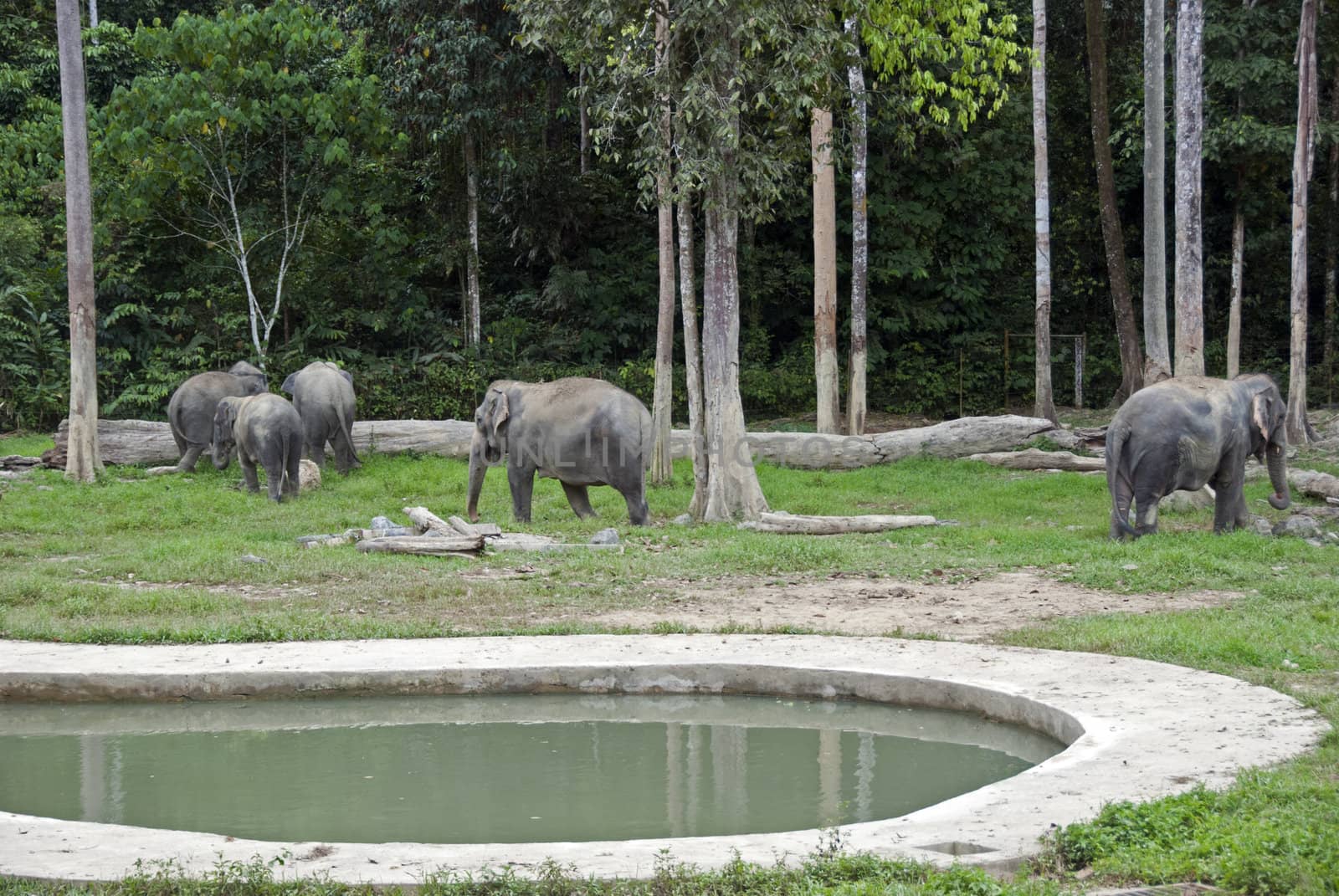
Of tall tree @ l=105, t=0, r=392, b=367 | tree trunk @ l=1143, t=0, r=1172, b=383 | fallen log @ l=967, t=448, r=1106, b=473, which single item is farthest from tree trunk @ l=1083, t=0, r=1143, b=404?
tall tree @ l=105, t=0, r=392, b=367

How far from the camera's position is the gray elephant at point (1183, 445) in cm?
1341

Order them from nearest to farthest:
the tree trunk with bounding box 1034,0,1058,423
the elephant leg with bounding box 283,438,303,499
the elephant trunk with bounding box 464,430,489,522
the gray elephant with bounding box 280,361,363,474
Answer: the elephant trunk with bounding box 464,430,489,522 → the elephant leg with bounding box 283,438,303,499 → the gray elephant with bounding box 280,361,363,474 → the tree trunk with bounding box 1034,0,1058,423

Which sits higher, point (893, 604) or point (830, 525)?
point (830, 525)

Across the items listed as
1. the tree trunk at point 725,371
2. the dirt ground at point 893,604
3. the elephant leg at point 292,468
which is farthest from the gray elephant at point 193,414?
the dirt ground at point 893,604

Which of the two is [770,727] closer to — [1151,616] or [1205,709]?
[1205,709]

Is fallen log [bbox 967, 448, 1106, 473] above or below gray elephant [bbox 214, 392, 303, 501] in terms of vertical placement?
below

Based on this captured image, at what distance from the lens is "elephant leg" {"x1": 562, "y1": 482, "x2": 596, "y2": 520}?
16062 millimetres

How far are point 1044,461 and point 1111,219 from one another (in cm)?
672

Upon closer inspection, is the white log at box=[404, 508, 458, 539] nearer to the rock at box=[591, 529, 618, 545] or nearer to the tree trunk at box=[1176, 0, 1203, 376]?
the rock at box=[591, 529, 618, 545]

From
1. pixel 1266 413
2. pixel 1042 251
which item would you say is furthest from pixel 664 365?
pixel 1042 251

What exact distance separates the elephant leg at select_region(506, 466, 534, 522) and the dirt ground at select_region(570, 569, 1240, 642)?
468cm

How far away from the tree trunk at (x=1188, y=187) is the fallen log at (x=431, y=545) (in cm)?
853

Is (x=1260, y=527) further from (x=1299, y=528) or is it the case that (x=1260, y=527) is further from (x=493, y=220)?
(x=493, y=220)

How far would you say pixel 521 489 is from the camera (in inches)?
622
